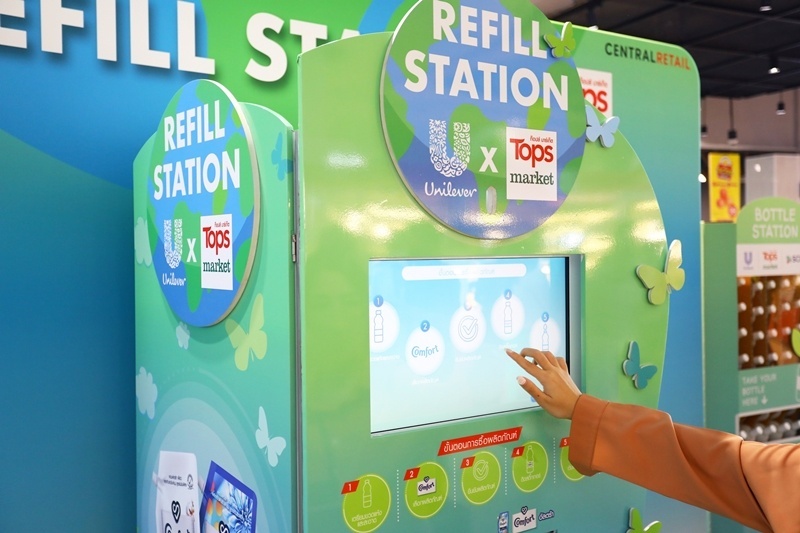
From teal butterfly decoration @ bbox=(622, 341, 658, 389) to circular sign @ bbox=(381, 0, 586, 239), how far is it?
50 cm

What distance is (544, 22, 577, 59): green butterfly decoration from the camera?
1.90 m

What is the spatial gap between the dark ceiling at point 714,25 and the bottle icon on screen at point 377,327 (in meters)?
5.67

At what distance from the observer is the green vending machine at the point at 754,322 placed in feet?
9.46

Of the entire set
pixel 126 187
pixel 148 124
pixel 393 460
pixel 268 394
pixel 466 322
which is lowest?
pixel 393 460

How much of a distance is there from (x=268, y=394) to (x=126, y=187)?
1037mm

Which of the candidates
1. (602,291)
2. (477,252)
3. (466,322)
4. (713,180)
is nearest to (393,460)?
(466,322)

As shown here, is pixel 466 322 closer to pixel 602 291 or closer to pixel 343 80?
pixel 602 291

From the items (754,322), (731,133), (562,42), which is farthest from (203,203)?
(731,133)

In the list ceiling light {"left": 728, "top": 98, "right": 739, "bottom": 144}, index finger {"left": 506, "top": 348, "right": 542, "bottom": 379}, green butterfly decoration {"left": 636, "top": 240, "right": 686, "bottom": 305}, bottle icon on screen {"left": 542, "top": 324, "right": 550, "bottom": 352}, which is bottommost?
index finger {"left": 506, "top": 348, "right": 542, "bottom": 379}

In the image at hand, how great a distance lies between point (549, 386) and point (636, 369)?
16.8 inches

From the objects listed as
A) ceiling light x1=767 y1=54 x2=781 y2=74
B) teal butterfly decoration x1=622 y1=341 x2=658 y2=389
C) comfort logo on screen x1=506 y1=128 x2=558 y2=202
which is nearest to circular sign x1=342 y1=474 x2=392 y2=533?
comfort logo on screen x1=506 y1=128 x2=558 y2=202

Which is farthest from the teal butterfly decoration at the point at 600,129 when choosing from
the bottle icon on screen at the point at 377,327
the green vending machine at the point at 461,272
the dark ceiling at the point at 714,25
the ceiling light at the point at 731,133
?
the ceiling light at the point at 731,133

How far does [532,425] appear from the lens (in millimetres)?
1932

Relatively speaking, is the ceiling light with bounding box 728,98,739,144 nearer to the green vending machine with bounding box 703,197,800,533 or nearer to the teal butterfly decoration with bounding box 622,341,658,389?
the green vending machine with bounding box 703,197,800,533
